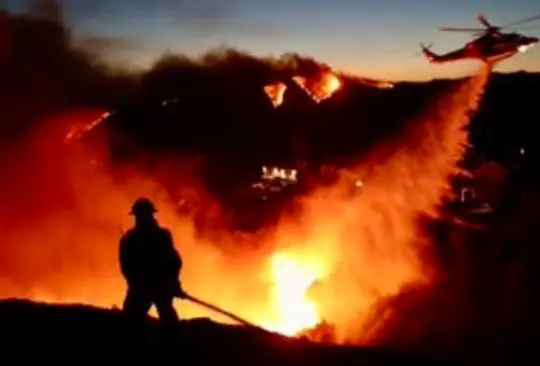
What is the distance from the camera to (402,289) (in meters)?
Answer: 19.1

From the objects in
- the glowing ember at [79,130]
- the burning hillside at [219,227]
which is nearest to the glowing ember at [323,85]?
the burning hillside at [219,227]

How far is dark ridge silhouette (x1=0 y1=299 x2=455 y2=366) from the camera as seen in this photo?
9.52m

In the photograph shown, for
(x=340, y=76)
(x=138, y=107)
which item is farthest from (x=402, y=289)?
(x=138, y=107)

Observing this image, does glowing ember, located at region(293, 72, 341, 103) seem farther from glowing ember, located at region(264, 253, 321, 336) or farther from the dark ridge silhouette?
the dark ridge silhouette

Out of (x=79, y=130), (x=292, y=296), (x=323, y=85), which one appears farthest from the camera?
(x=79, y=130)

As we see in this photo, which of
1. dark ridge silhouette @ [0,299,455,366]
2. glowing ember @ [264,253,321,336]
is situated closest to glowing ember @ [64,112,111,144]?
glowing ember @ [264,253,321,336]

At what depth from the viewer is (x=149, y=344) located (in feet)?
31.7

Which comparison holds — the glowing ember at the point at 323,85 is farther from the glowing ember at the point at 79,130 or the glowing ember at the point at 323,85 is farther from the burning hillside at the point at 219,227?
the glowing ember at the point at 79,130

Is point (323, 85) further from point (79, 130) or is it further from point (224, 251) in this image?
point (79, 130)

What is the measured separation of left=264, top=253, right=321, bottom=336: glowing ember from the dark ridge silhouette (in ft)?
17.1

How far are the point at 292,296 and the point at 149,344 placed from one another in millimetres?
8778

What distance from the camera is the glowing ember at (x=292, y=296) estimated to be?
16.7 meters

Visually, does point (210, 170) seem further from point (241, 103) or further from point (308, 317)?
point (308, 317)

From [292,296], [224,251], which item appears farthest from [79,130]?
[292,296]
